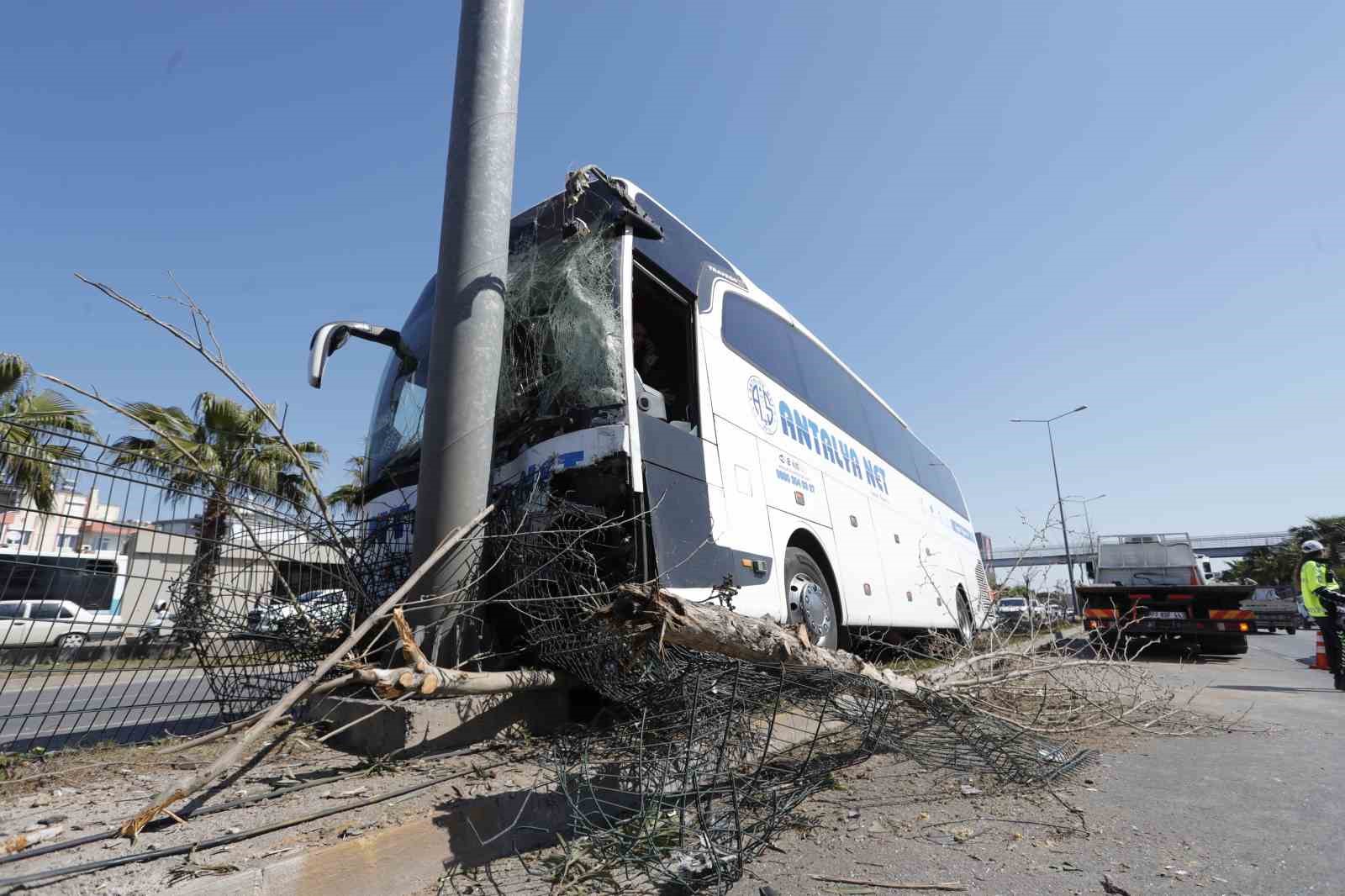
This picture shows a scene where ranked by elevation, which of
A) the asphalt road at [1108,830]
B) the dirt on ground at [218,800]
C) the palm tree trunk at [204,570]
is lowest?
the asphalt road at [1108,830]

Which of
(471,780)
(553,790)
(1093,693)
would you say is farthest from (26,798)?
(1093,693)

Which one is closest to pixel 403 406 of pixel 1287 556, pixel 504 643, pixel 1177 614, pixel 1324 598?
pixel 504 643

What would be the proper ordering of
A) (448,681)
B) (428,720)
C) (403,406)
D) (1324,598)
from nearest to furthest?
(448,681) → (428,720) → (403,406) → (1324,598)

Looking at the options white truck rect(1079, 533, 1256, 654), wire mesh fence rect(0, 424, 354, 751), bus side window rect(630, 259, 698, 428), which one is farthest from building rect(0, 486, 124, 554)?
white truck rect(1079, 533, 1256, 654)

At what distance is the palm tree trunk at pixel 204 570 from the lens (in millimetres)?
3430

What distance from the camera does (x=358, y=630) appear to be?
248 cm

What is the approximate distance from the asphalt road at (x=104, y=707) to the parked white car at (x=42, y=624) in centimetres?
27

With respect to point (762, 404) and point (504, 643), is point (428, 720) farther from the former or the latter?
point (762, 404)

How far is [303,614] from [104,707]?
97 centimetres

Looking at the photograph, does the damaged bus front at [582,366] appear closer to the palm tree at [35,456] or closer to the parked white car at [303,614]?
the parked white car at [303,614]

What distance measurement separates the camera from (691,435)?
4.43m

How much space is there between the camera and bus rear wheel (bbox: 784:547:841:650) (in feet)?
17.0

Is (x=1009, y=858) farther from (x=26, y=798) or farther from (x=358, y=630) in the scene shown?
(x=26, y=798)

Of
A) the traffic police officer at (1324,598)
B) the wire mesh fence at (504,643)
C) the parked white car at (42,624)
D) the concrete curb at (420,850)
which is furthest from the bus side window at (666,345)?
the traffic police officer at (1324,598)
